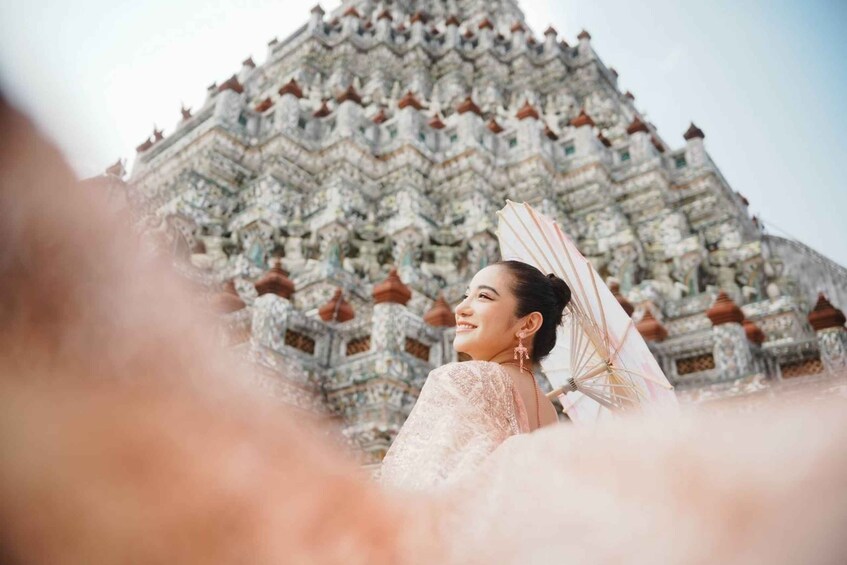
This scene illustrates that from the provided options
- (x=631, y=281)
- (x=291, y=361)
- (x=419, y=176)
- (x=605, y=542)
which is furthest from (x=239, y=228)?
(x=605, y=542)

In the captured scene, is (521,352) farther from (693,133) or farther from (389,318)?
(693,133)

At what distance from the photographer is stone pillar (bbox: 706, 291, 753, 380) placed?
6180 millimetres

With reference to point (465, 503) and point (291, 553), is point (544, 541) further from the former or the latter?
point (291, 553)

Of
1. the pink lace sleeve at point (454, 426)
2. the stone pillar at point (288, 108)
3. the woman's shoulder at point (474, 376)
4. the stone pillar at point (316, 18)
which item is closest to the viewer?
the pink lace sleeve at point (454, 426)

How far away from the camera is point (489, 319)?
2.01m

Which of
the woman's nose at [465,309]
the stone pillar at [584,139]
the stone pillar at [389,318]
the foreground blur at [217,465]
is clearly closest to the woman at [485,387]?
the woman's nose at [465,309]

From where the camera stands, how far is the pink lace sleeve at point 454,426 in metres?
1.42

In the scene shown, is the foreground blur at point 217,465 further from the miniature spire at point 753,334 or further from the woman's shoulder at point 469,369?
the miniature spire at point 753,334

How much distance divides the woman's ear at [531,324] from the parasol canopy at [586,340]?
1.66 ft

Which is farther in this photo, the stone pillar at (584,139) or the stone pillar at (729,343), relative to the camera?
the stone pillar at (584,139)

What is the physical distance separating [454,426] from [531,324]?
2.05 feet

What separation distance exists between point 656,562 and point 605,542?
0.09m

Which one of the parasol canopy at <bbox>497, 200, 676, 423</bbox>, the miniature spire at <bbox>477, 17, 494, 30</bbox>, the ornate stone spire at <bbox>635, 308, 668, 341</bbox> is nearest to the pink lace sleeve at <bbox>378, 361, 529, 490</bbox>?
the parasol canopy at <bbox>497, 200, 676, 423</bbox>

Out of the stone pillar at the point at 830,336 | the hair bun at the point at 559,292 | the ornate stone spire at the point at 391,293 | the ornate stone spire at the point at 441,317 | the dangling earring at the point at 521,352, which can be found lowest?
the stone pillar at the point at 830,336
